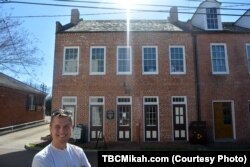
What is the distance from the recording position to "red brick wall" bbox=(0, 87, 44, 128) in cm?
2363

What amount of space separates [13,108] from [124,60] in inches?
532

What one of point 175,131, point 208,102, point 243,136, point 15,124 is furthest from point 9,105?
point 243,136

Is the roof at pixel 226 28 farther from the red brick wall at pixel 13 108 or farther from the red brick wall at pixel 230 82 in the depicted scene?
the red brick wall at pixel 13 108

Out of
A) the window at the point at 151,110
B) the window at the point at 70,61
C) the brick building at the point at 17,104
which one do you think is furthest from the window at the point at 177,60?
the brick building at the point at 17,104

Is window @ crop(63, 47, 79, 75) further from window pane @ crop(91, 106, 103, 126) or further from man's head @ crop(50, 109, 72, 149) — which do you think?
man's head @ crop(50, 109, 72, 149)

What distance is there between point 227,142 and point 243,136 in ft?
4.75

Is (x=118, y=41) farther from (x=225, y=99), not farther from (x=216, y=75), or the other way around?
(x=225, y=99)

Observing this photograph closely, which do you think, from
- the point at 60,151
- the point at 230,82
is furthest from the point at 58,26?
the point at 60,151

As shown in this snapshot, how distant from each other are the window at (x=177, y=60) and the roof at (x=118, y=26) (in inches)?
65.2

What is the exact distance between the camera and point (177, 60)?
1833cm

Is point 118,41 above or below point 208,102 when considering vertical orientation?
above

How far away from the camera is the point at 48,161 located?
2471 mm

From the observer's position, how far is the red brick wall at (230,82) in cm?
1758

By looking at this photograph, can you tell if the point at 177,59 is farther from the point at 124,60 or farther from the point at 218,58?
the point at 124,60
